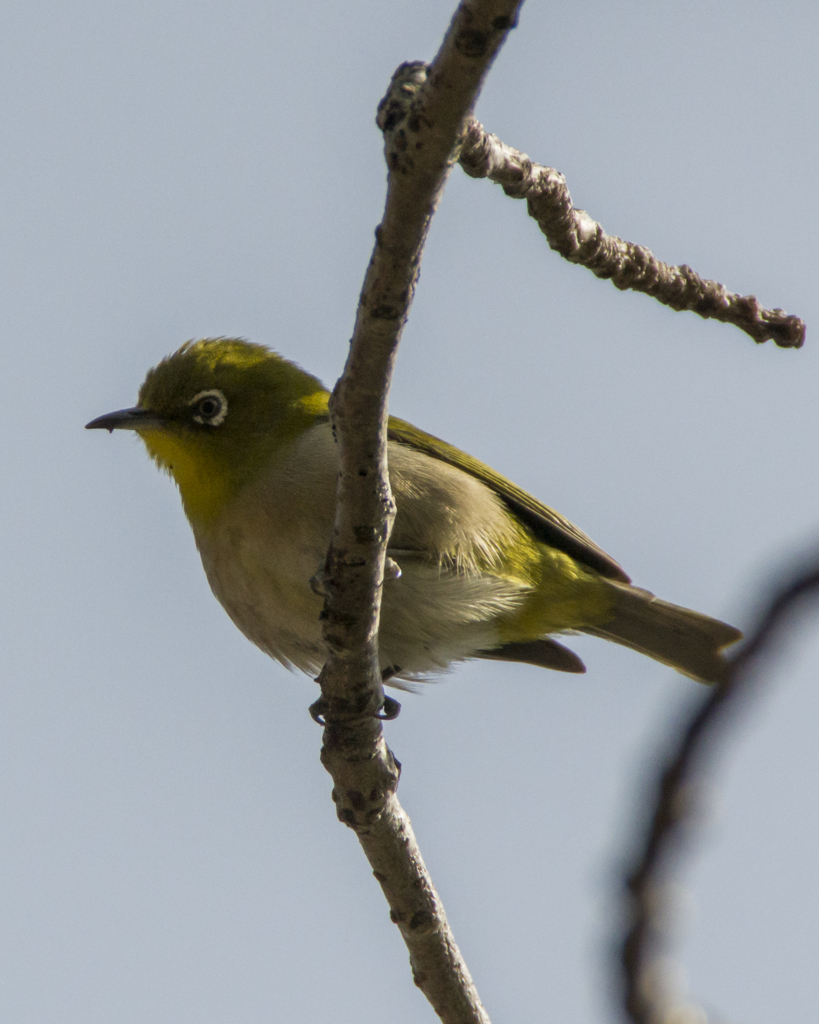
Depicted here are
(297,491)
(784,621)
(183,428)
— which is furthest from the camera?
(183,428)

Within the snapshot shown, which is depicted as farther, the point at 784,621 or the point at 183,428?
the point at 183,428

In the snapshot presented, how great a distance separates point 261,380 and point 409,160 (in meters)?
4.30

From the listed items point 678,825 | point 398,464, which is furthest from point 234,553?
point 678,825

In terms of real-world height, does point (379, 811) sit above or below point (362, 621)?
below

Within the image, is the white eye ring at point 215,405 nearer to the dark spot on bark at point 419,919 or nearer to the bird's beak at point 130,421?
the bird's beak at point 130,421

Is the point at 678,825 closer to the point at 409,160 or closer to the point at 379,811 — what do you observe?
the point at 409,160

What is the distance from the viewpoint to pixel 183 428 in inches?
263

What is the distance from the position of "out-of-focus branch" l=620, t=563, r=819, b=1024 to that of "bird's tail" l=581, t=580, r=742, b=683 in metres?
5.53

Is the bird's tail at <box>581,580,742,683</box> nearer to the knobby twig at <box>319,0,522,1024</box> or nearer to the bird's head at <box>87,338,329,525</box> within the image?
the bird's head at <box>87,338,329,525</box>

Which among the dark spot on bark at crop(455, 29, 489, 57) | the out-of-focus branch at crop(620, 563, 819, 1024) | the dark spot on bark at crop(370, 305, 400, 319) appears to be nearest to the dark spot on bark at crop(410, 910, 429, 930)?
the dark spot on bark at crop(370, 305, 400, 319)

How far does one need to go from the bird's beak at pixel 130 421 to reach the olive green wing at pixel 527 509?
1425 millimetres

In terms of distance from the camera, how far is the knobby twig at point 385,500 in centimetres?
247

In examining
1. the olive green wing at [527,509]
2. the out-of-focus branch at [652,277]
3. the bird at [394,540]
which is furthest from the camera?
the olive green wing at [527,509]

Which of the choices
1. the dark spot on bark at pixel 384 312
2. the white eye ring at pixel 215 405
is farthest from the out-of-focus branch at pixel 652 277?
the white eye ring at pixel 215 405
